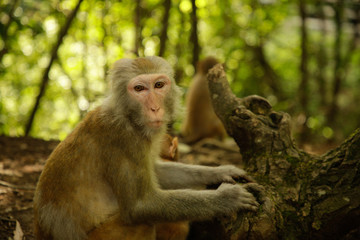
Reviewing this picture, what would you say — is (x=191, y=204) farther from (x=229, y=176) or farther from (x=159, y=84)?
(x=159, y=84)

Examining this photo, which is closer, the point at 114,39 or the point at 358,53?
the point at 114,39

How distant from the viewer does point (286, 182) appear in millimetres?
3855

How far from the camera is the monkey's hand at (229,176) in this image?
407 centimetres

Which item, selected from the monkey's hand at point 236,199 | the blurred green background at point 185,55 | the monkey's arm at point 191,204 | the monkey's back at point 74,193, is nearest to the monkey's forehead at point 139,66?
the monkey's back at point 74,193

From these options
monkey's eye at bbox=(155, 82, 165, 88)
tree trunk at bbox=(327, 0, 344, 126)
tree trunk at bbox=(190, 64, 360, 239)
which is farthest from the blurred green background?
monkey's eye at bbox=(155, 82, 165, 88)

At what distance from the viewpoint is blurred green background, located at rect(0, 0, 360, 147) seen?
30.2 feet

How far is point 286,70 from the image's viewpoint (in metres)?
11.9

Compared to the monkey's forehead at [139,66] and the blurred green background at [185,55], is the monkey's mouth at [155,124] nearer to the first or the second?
the monkey's forehead at [139,66]

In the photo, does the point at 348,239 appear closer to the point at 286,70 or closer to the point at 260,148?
the point at 260,148

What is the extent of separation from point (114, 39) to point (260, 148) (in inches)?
258

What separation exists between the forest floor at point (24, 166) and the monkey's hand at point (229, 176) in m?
2.06

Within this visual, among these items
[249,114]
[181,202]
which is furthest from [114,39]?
[181,202]

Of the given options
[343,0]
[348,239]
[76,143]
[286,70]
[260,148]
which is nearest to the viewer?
[348,239]

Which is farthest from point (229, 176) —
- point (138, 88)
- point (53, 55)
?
point (53, 55)
